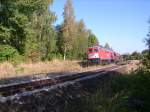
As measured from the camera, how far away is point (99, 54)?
43.2 meters

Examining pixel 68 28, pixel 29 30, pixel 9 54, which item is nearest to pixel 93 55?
pixel 29 30

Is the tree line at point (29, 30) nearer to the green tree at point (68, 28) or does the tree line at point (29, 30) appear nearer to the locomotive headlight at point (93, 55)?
the green tree at point (68, 28)

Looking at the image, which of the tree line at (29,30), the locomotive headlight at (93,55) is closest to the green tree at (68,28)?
the tree line at (29,30)

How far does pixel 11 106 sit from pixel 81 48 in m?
80.0

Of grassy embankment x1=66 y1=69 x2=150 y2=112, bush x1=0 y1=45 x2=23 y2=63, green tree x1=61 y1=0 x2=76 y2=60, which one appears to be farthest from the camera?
green tree x1=61 y1=0 x2=76 y2=60

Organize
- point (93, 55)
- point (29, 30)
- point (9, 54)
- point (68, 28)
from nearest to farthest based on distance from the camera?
point (9, 54), point (29, 30), point (93, 55), point (68, 28)

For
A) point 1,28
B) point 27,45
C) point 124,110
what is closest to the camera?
point 124,110

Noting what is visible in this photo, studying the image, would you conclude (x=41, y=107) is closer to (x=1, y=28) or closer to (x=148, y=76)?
(x=148, y=76)

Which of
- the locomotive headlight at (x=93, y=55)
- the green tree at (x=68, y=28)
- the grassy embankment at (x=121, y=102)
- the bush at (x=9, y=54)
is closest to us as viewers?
the grassy embankment at (x=121, y=102)

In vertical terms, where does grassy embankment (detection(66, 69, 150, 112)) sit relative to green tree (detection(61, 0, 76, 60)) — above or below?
below

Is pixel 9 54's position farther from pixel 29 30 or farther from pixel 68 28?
pixel 68 28

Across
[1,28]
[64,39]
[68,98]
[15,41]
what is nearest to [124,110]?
[68,98]

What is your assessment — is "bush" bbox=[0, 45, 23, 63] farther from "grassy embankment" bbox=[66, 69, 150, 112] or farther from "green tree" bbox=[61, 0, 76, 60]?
"green tree" bbox=[61, 0, 76, 60]

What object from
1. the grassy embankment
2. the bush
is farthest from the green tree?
the grassy embankment
